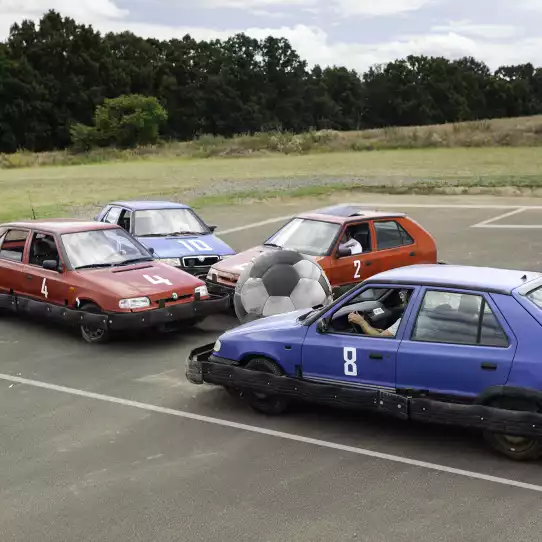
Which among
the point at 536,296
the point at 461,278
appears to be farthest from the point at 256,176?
the point at 536,296

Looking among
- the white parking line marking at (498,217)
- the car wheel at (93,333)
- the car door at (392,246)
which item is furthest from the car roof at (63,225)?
the white parking line marking at (498,217)

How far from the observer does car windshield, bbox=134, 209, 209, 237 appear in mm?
16250

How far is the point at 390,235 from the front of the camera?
48.7ft

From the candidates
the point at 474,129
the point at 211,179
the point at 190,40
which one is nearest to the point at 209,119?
the point at 190,40

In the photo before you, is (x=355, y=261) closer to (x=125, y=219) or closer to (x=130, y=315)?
(x=130, y=315)

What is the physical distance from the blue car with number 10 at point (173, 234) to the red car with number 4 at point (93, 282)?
152 cm

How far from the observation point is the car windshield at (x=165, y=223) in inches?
640

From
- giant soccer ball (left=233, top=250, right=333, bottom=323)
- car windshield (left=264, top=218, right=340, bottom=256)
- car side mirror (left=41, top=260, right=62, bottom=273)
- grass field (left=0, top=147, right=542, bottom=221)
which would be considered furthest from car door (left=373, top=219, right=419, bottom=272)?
grass field (left=0, top=147, right=542, bottom=221)

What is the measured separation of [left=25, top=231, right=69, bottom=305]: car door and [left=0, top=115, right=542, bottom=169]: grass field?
5196cm

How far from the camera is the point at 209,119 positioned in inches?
4464

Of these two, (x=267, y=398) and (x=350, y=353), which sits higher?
(x=350, y=353)

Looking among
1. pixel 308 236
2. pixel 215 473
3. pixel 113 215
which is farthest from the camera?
pixel 113 215

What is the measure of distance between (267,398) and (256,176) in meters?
40.4

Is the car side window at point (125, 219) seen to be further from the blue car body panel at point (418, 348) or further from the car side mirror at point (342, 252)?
the blue car body panel at point (418, 348)
